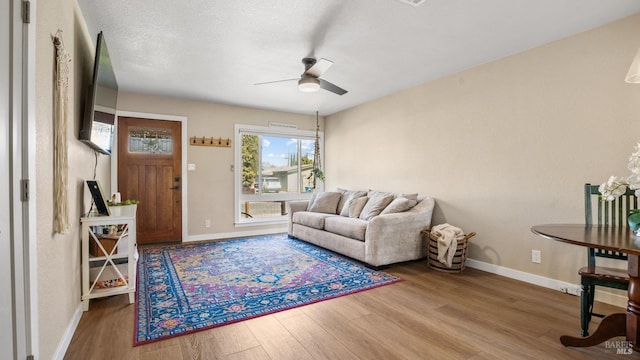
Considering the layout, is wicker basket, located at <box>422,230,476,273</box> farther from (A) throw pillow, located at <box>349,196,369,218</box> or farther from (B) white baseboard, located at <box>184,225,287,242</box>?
(B) white baseboard, located at <box>184,225,287,242</box>

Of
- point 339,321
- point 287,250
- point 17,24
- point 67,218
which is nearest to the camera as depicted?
point 17,24

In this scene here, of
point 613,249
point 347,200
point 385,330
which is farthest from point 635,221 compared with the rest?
point 347,200

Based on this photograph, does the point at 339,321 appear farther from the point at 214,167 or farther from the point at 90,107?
the point at 214,167

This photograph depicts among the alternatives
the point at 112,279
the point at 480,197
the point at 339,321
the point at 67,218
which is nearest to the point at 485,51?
the point at 480,197

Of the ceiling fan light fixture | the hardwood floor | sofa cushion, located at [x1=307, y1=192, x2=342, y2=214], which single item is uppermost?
the ceiling fan light fixture

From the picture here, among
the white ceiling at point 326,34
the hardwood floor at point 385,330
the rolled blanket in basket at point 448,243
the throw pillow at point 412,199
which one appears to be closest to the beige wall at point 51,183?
the hardwood floor at point 385,330

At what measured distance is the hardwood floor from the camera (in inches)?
72.9

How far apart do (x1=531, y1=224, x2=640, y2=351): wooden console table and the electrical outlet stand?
1068mm

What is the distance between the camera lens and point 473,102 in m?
3.63

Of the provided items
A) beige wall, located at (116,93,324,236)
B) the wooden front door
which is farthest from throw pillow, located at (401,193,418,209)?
the wooden front door

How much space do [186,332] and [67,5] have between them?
2.35 meters

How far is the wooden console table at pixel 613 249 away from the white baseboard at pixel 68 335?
2.84m

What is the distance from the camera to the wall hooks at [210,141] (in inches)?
200

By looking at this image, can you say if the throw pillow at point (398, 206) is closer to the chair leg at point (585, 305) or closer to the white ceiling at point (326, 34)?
the white ceiling at point (326, 34)
